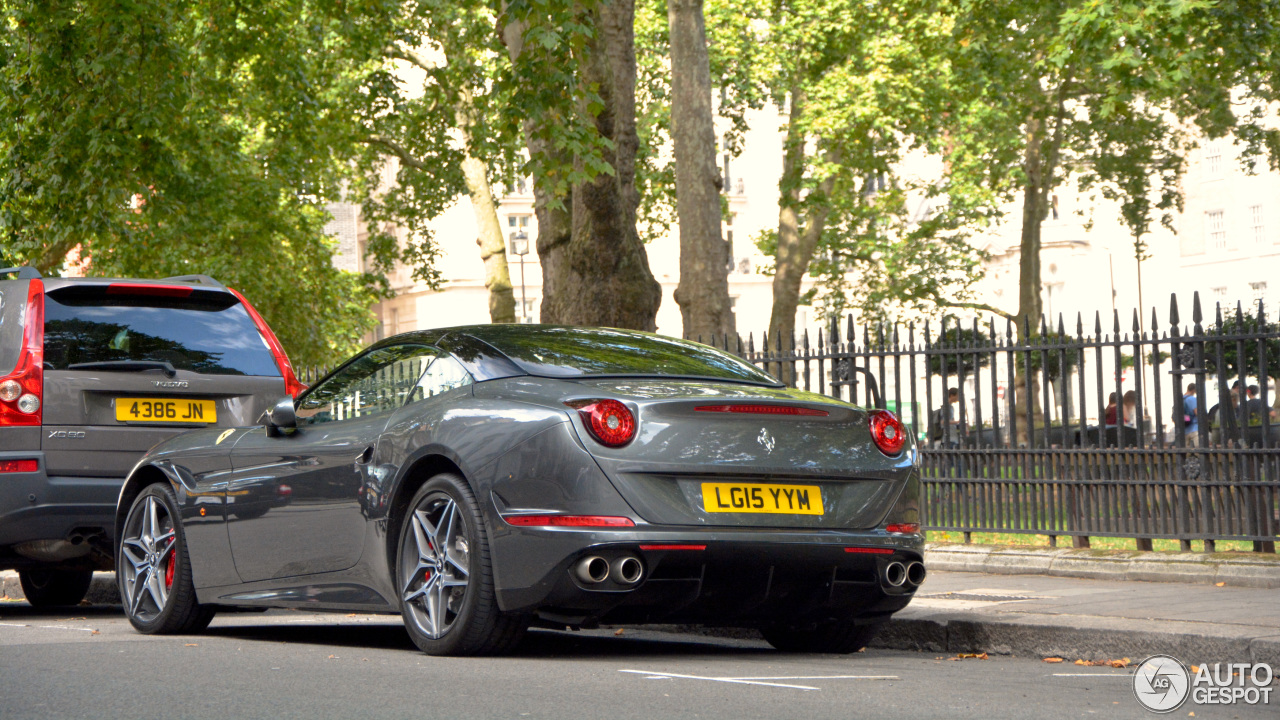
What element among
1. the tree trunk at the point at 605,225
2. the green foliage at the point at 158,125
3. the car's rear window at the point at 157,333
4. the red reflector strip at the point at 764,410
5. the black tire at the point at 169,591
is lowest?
the black tire at the point at 169,591

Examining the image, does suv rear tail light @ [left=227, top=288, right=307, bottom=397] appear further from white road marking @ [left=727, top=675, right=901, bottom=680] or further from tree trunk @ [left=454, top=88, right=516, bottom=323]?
tree trunk @ [left=454, top=88, right=516, bottom=323]

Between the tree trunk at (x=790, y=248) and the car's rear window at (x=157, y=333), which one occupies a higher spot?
the tree trunk at (x=790, y=248)

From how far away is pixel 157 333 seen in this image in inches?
355

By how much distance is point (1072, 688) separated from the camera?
5887 millimetres

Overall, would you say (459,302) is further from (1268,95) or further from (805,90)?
(1268,95)

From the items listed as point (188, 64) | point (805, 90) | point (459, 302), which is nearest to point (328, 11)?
point (188, 64)

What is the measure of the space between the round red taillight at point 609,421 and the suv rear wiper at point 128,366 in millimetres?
3759

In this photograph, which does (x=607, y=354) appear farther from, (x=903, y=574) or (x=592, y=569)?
(x=903, y=574)

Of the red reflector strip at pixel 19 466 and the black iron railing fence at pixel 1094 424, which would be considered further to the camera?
the black iron railing fence at pixel 1094 424

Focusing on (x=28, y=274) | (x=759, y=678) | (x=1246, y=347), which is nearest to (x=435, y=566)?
(x=759, y=678)

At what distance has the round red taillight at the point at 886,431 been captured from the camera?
21.4ft

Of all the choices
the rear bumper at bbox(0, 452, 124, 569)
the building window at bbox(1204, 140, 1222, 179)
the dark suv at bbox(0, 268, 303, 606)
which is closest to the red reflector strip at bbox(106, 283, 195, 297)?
the dark suv at bbox(0, 268, 303, 606)

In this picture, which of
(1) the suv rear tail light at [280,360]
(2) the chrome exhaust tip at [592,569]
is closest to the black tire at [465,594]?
(2) the chrome exhaust tip at [592,569]

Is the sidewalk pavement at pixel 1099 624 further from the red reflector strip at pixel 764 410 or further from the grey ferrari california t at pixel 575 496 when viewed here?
the red reflector strip at pixel 764 410
